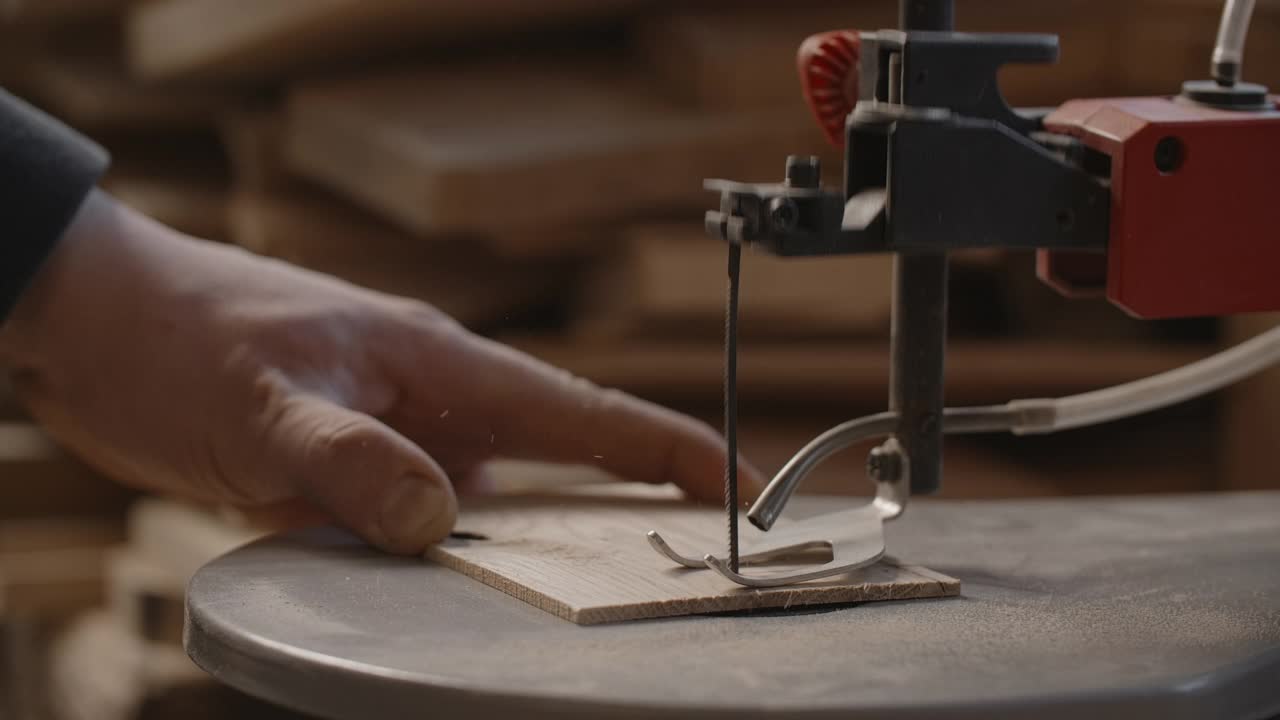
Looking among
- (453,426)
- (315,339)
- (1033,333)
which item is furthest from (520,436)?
(1033,333)

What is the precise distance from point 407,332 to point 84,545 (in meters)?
1.85

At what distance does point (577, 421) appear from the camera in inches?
54.6

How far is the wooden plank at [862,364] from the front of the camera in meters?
2.23

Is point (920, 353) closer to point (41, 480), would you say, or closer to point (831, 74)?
point (831, 74)

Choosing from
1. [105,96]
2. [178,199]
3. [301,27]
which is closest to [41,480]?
[178,199]

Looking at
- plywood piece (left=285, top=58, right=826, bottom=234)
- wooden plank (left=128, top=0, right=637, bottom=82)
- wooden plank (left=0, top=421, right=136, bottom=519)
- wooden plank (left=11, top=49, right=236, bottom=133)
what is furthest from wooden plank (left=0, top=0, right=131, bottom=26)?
plywood piece (left=285, top=58, right=826, bottom=234)

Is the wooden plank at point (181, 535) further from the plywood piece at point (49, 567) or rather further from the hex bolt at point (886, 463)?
Result: the hex bolt at point (886, 463)

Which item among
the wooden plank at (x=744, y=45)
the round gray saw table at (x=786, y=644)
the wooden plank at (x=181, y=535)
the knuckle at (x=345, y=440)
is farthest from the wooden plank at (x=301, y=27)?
the round gray saw table at (x=786, y=644)

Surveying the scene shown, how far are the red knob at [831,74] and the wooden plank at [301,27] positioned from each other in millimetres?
1179

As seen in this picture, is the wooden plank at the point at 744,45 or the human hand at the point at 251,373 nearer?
the human hand at the point at 251,373

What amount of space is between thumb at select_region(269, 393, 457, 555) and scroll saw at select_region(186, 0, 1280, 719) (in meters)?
0.02

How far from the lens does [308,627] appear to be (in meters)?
0.93

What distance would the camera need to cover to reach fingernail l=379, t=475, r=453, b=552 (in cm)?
113

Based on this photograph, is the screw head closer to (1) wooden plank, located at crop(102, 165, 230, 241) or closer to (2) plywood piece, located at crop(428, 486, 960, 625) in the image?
(2) plywood piece, located at crop(428, 486, 960, 625)
